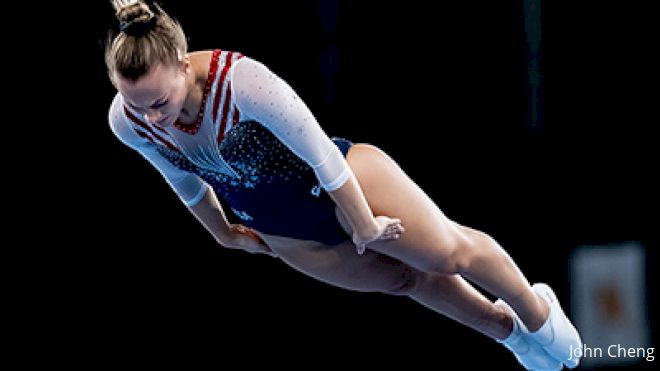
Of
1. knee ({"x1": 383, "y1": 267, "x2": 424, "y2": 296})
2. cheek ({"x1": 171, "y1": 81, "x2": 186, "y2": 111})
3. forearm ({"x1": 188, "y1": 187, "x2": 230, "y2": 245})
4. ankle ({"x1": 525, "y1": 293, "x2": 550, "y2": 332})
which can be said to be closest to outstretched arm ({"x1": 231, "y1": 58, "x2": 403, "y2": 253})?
cheek ({"x1": 171, "y1": 81, "x2": 186, "y2": 111})

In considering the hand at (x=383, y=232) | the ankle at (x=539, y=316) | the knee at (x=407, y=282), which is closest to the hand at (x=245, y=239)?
the knee at (x=407, y=282)

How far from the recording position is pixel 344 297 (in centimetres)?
376

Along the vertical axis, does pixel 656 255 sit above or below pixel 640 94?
below

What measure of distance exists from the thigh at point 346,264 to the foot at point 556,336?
416mm

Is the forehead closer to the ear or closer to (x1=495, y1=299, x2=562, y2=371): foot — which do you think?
the ear

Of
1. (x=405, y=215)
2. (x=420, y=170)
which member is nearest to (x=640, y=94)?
(x=420, y=170)

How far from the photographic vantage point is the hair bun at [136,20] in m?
1.78

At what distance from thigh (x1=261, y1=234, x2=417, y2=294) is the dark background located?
4.40ft

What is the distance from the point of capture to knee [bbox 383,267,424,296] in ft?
7.63

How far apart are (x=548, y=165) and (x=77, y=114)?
1.90 meters

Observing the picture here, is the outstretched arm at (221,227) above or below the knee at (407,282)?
above

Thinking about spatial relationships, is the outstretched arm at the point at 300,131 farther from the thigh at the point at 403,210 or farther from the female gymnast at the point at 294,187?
the thigh at the point at 403,210

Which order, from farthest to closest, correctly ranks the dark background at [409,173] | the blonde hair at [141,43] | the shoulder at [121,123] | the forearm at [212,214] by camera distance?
the dark background at [409,173] < the forearm at [212,214] < the shoulder at [121,123] < the blonde hair at [141,43]

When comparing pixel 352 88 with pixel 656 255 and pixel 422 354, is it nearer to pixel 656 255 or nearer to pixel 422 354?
pixel 422 354
